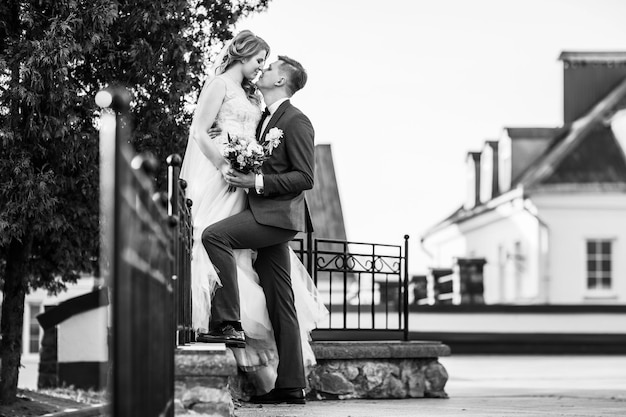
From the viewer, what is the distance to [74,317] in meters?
21.5

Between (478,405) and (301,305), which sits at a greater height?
(301,305)

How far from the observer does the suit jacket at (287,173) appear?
7.52m

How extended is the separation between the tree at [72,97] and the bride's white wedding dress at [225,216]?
25.8 ft

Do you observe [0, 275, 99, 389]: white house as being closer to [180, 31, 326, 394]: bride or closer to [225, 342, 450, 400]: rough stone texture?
[225, 342, 450, 400]: rough stone texture

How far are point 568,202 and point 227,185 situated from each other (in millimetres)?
33670

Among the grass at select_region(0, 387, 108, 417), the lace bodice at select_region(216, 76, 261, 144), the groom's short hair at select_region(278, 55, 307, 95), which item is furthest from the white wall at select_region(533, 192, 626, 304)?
the lace bodice at select_region(216, 76, 261, 144)

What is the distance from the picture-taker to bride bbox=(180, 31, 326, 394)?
24.8 feet

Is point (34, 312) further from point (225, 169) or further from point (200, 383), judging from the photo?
point (200, 383)

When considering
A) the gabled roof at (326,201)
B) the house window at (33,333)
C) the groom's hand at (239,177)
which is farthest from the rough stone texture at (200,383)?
the gabled roof at (326,201)

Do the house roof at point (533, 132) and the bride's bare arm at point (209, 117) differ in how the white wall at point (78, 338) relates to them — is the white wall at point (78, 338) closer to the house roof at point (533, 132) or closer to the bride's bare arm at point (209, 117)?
the bride's bare arm at point (209, 117)

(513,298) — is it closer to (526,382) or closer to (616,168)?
(616,168)

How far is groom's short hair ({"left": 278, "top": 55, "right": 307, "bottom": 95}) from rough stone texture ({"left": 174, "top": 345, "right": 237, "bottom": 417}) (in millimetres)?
2611

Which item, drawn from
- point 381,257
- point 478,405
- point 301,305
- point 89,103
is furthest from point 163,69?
point 301,305

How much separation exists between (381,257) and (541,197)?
28.9 meters
